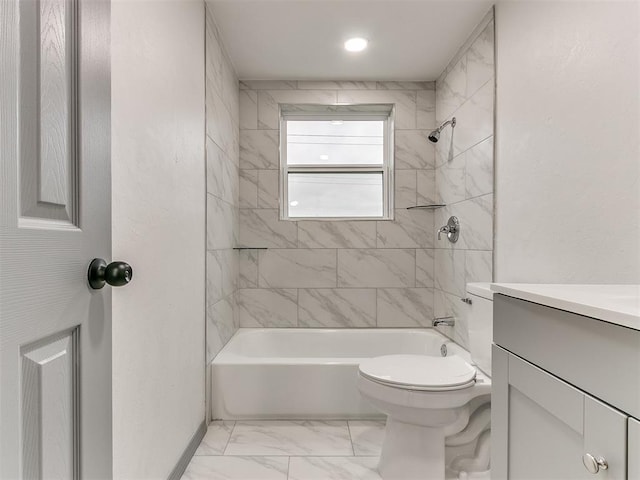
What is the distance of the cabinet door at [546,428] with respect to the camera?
57 cm

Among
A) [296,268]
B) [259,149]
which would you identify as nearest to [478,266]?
[296,268]

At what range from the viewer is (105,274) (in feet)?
2.28

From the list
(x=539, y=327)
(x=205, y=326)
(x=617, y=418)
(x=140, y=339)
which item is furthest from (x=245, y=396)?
(x=617, y=418)

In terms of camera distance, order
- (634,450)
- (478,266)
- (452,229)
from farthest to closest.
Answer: (452,229) → (478,266) → (634,450)

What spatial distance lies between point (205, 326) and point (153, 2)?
1.48 m

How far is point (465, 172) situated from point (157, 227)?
1832 millimetres

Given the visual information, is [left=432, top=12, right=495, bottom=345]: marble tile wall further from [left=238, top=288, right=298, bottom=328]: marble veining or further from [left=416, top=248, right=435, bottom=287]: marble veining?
[left=238, top=288, right=298, bottom=328]: marble veining

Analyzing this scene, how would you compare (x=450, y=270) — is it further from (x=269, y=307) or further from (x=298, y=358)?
(x=269, y=307)

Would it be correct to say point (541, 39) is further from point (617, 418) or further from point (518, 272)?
point (617, 418)

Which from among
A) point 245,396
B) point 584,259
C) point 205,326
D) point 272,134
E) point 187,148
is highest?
point 272,134

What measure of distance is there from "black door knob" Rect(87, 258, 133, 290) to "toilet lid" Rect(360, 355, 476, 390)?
1.19 meters

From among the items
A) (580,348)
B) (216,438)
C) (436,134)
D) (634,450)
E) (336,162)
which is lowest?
(216,438)

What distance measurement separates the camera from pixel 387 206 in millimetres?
3043

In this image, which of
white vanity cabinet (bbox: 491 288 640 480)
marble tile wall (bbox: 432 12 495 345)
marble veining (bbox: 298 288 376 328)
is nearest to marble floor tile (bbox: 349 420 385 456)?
marble tile wall (bbox: 432 12 495 345)
